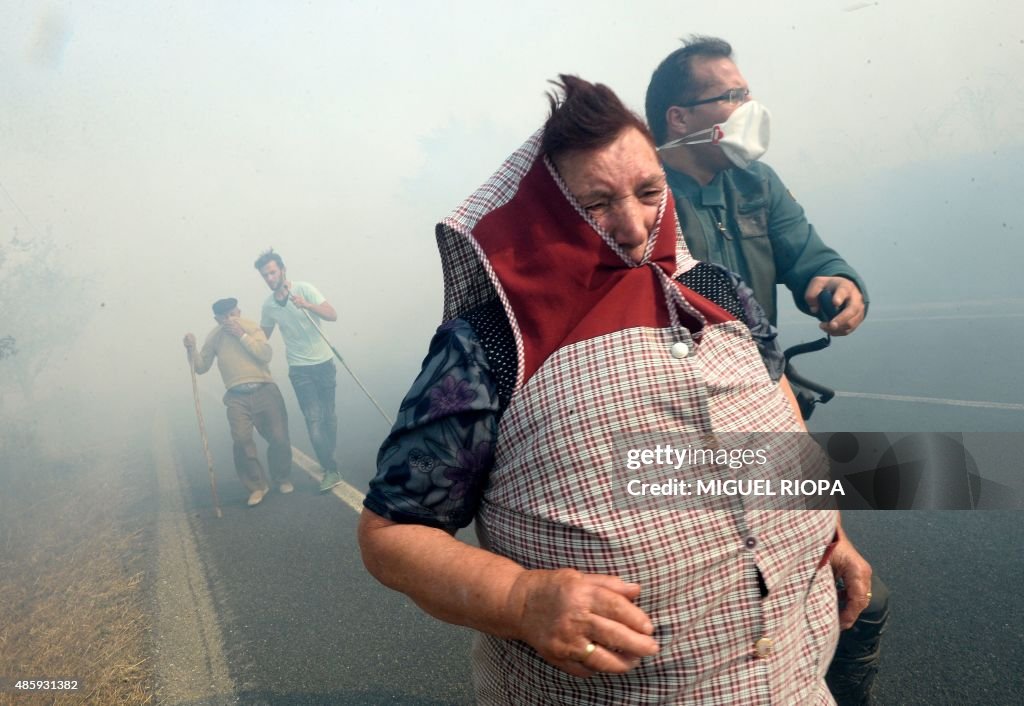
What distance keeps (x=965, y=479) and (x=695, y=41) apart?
7.96 ft

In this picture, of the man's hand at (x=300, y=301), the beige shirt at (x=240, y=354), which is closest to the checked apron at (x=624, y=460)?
the man's hand at (x=300, y=301)

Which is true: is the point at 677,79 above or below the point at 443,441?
above

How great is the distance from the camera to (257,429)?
24.9 feet

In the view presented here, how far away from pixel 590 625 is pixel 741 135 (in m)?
2.38

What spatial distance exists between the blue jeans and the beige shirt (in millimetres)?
385

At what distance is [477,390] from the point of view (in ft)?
3.96

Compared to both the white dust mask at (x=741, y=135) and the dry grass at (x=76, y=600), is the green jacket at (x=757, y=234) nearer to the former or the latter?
the white dust mask at (x=741, y=135)

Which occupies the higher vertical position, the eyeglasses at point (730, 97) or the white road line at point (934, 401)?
the eyeglasses at point (730, 97)

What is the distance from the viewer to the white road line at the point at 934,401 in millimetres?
6047

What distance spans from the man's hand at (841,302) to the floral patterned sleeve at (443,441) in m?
1.39

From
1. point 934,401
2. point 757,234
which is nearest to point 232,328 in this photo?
point 757,234

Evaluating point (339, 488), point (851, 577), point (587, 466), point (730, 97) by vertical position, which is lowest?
point (339, 488)

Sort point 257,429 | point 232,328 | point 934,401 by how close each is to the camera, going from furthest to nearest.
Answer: point 232,328 < point 257,429 < point 934,401

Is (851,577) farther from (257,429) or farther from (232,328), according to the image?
(232,328)
